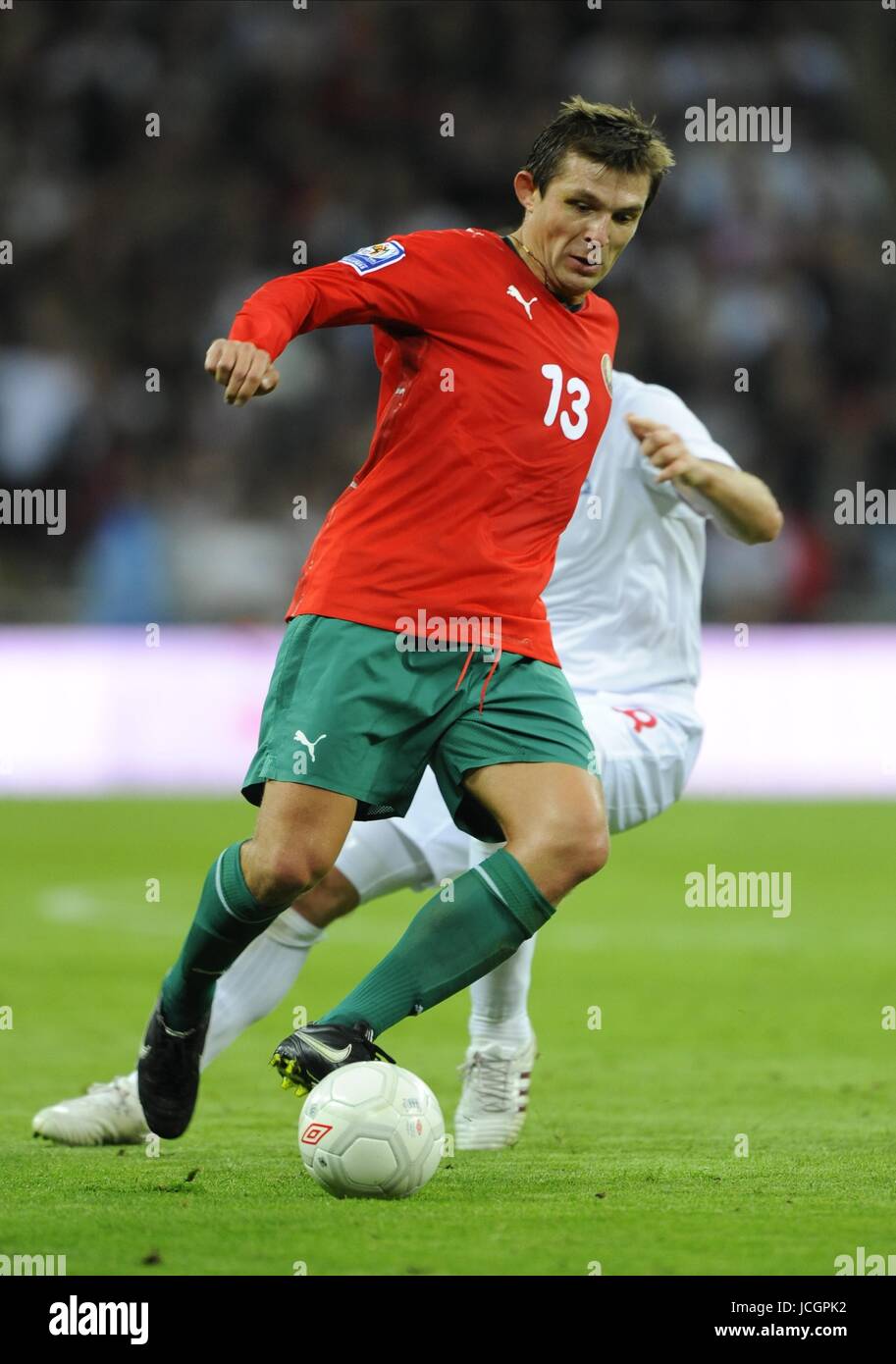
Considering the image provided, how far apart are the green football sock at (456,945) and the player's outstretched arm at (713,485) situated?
1047mm

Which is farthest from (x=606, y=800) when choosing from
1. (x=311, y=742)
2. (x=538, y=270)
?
(x=538, y=270)

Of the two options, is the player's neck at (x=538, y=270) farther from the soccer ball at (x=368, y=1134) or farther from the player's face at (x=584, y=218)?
the soccer ball at (x=368, y=1134)

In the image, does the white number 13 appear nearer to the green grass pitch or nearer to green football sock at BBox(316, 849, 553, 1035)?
green football sock at BBox(316, 849, 553, 1035)

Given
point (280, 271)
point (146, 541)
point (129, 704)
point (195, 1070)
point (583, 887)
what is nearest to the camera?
point (195, 1070)

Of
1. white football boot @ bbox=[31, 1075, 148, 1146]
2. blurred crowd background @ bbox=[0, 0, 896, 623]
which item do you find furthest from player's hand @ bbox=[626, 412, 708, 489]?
blurred crowd background @ bbox=[0, 0, 896, 623]

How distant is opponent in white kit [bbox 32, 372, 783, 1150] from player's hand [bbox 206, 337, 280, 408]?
1.15 metres

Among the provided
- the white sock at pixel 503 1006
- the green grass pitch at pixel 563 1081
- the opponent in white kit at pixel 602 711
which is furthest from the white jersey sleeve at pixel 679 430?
the green grass pitch at pixel 563 1081

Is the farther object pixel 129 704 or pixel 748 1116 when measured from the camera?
pixel 129 704

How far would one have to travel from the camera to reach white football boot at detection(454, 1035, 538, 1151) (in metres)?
4.71

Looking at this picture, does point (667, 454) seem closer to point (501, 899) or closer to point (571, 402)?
point (571, 402)

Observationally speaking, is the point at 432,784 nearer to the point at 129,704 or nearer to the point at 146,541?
the point at 129,704

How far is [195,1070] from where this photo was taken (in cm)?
441
